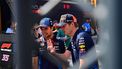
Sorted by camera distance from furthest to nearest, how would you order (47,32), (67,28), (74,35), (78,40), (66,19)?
(66,19) < (47,32) < (67,28) < (74,35) < (78,40)

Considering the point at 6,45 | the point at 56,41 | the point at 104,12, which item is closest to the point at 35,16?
the point at 104,12

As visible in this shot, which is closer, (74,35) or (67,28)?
(74,35)

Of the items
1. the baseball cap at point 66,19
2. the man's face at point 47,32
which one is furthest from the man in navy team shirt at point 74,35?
the man's face at point 47,32

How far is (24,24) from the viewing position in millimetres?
674

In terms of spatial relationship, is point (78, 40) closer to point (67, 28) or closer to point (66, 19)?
point (67, 28)

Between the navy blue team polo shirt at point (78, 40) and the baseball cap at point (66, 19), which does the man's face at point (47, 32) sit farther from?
the navy blue team polo shirt at point (78, 40)

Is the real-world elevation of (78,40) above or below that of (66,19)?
below

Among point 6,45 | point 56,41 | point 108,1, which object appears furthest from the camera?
point 6,45

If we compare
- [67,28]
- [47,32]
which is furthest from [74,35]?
[47,32]

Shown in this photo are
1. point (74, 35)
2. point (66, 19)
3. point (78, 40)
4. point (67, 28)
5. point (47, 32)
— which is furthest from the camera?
point (66, 19)

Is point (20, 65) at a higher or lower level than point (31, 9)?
lower

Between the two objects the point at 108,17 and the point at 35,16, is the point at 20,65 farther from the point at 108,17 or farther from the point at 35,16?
the point at 108,17

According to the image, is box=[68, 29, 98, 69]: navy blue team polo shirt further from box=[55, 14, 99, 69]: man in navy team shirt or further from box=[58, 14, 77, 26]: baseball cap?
box=[58, 14, 77, 26]: baseball cap

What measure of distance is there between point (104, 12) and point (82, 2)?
0.35ft
